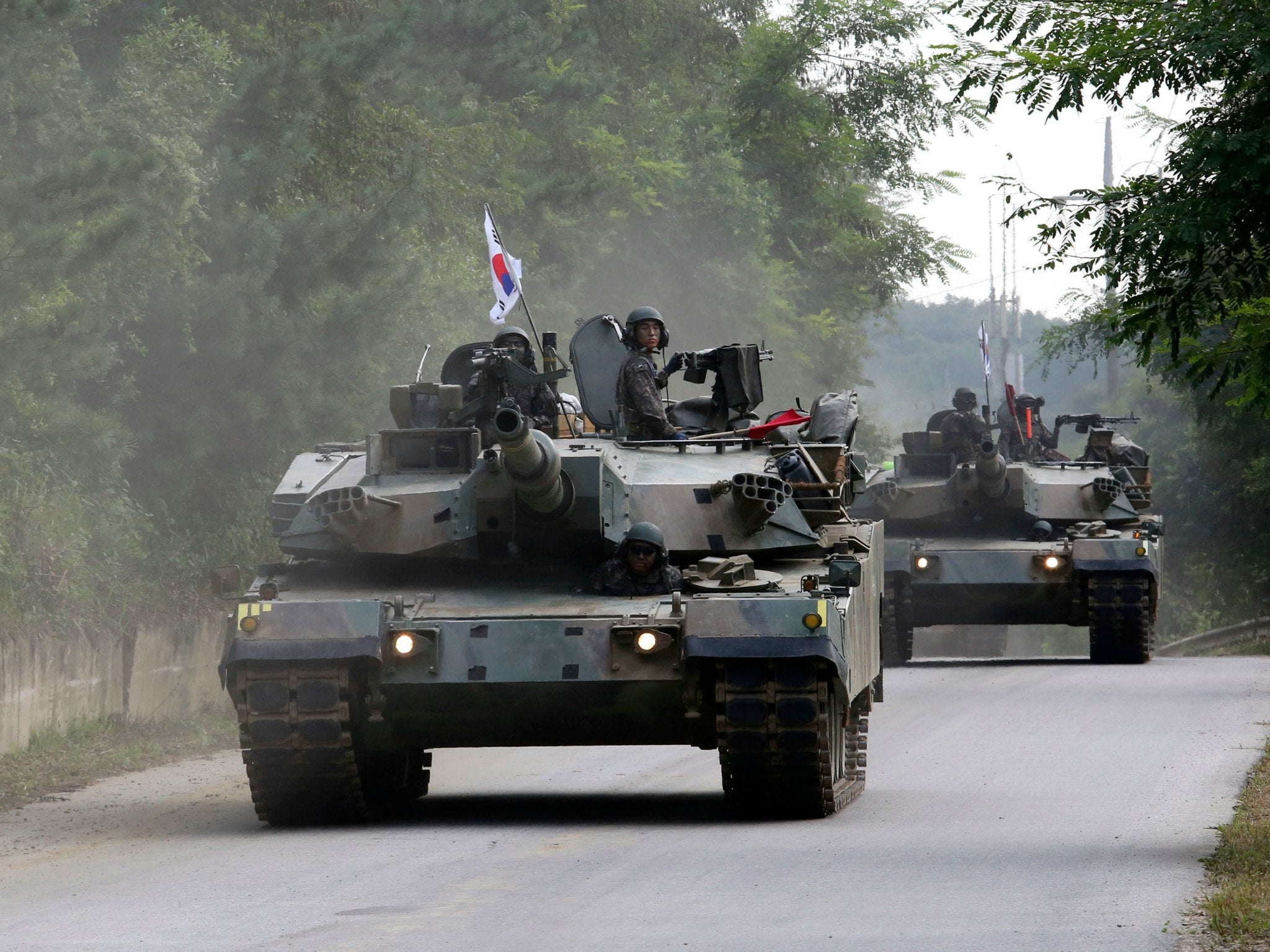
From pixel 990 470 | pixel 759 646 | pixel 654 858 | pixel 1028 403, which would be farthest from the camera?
pixel 1028 403

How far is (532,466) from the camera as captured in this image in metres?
11.2

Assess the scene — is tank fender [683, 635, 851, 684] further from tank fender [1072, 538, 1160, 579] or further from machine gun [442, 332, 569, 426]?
tank fender [1072, 538, 1160, 579]

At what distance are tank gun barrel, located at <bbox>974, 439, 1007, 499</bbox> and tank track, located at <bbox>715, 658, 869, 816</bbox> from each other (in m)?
11.6

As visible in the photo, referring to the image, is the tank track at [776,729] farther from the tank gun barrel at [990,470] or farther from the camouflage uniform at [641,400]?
the tank gun barrel at [990,470]

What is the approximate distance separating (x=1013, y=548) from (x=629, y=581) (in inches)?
492

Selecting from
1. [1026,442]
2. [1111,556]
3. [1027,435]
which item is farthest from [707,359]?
[1027,435]

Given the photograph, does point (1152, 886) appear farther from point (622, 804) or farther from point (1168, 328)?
point (622, 804)

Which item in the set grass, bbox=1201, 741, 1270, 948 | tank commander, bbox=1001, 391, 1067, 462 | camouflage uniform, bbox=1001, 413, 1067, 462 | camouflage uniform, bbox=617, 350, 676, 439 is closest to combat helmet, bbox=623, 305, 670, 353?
camouflage uniform, bbox=617, 350, 676, 439

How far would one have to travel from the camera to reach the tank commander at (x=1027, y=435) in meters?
25.5

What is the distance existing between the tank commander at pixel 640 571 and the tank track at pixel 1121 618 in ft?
40.3

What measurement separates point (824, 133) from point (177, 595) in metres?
24.2

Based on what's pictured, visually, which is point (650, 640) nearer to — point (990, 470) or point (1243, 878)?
point (1243, 878)

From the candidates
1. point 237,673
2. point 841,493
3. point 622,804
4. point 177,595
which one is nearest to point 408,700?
point 237,673

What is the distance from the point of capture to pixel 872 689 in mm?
15008
